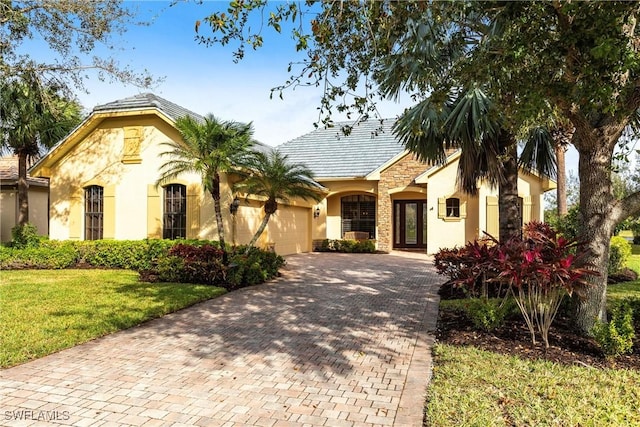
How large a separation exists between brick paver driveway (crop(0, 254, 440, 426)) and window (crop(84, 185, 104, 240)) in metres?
9.38

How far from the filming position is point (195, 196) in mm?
14945

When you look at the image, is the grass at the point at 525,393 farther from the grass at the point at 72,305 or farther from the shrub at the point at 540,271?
the grass at the point at 72,305

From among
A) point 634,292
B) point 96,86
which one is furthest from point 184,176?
point 634,292

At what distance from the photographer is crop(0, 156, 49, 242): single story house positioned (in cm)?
2097

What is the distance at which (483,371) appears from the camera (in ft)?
16.8

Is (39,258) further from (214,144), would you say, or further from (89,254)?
(214,144)

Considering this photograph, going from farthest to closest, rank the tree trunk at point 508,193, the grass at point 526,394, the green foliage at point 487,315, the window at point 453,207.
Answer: the window at point 453,207, the tree trunk at point 508,193, the green foliage at point 487,315, the grass at point 526,394

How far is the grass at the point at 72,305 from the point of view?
6352 millimetres

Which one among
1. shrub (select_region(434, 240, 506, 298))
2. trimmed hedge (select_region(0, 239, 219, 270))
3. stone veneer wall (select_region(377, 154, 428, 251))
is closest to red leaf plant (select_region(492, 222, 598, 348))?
Answer: shrub (select_region(434, 240, 506, 298))

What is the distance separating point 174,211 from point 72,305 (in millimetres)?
7042

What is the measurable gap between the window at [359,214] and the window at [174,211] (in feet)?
32.0

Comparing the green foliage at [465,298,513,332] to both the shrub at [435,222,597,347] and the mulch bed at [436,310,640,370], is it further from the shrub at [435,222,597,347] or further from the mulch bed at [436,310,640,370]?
the shrub at [435,222,597,347]

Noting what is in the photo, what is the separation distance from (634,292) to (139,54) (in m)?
14.5

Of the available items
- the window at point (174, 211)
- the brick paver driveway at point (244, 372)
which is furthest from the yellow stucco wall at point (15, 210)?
the brick paver driveway at point (244, 372)
